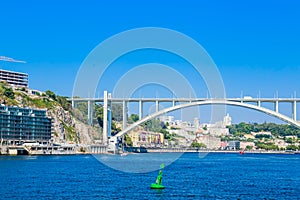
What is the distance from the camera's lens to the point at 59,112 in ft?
263

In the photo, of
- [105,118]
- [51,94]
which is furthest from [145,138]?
[105,118]

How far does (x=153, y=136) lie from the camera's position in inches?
4407

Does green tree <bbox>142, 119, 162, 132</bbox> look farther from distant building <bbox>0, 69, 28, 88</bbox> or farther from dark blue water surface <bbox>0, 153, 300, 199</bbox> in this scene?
dark blue water surface <bbox>0, 153, 300, 199</bbox>

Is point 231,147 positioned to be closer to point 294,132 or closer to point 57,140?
point 294,132

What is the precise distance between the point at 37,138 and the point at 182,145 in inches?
2338

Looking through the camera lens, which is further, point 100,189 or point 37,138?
point 37,138

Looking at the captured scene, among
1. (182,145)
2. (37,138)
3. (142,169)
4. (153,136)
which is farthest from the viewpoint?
(182,145)

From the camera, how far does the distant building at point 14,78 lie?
92125 mm

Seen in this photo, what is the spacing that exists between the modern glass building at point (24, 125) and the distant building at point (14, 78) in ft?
71.3

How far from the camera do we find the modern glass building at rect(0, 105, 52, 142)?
2591 inches

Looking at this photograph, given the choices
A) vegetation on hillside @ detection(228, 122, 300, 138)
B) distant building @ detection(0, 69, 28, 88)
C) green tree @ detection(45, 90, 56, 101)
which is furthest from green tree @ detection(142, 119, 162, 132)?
vegetation on hillside @ detection(228, 122, 300, 138)

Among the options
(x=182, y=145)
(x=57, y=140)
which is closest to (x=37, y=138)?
(x=57, y=140)

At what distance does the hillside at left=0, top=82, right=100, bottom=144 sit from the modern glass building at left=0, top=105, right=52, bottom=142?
13.0ft

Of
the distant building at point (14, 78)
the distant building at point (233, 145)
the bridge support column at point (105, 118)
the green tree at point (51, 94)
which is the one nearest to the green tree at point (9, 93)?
the green tree at point (51, 94)
